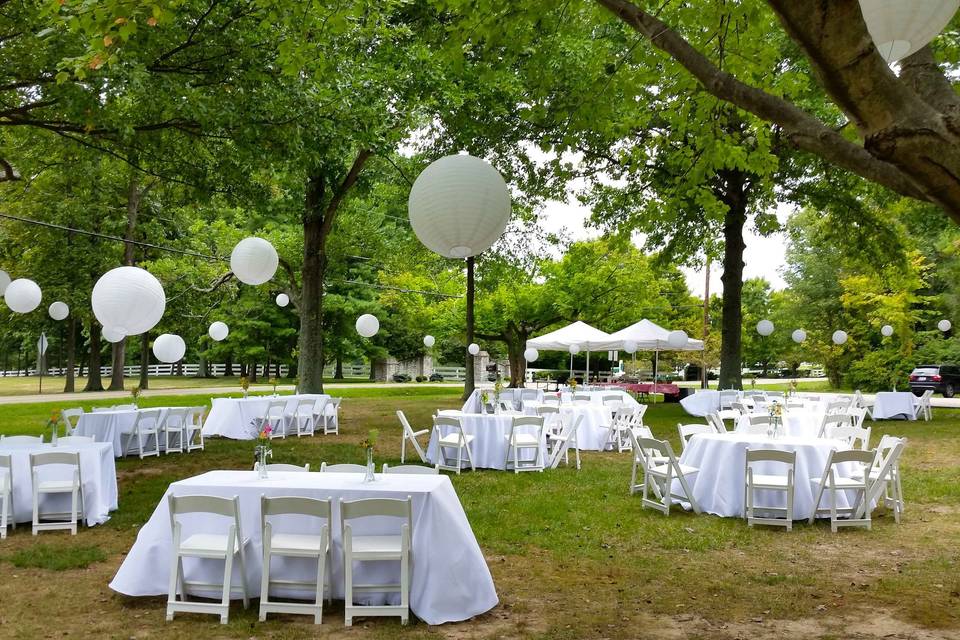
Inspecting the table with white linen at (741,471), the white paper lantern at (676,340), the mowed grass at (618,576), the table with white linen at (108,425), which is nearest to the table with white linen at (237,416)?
the table with white linen at (108,425)

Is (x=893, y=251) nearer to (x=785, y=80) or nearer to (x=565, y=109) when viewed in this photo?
(x=785, y=80)

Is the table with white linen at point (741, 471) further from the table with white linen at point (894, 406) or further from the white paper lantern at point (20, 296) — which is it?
the white paper lantern at point (20, 296)

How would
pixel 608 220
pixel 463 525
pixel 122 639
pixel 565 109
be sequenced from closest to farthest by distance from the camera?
pixel 122 639
pixel 463 525
pixel 565 109
pixel 608 220

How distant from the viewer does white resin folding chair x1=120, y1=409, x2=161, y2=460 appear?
11.7 m

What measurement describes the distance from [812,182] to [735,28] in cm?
1376

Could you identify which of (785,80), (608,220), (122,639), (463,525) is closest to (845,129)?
(785,80)

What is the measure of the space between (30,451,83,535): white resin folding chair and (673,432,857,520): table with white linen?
6.11 metres

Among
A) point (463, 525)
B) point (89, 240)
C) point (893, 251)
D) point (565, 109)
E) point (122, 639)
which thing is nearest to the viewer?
point (122, 639)

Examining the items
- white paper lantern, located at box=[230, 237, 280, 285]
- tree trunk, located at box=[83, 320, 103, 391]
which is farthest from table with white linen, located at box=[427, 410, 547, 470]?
tree trunk, located at box=[83, 320, 103, 391]

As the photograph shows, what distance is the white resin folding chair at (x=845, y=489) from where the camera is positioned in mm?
6785

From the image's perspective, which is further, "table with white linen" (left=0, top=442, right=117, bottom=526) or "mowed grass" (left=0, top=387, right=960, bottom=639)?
"table with white linen" (left=0, top=442, right=117, bottom=526)

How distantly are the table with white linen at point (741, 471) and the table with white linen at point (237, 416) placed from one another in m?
9.27

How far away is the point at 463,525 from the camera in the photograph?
482 centimetres

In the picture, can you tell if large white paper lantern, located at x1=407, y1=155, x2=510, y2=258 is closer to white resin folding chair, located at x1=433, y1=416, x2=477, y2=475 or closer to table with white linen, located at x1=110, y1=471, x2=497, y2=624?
table with white linen, located at x1=110, y1=471, x2=497, y2=624
